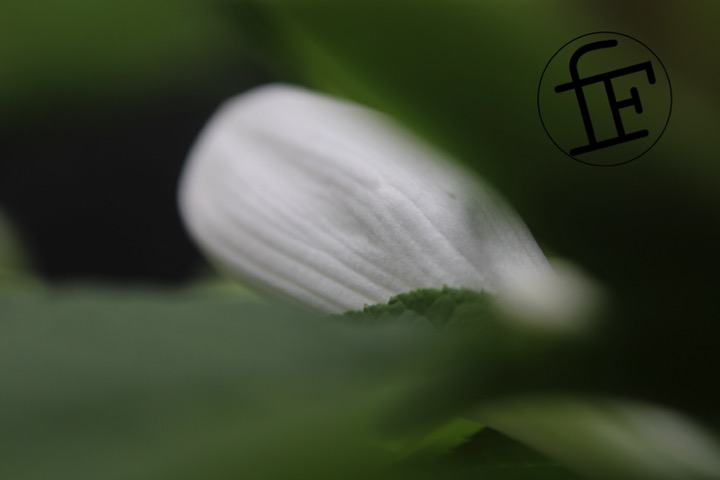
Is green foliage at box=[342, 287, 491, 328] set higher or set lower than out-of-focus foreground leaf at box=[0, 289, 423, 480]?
higher

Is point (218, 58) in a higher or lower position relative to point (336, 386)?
higher

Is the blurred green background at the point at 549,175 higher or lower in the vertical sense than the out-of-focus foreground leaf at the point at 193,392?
higher

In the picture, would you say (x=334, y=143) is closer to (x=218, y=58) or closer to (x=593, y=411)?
(x=593, y=411)

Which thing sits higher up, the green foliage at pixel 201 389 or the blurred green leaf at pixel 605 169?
the blurred green leaf at pixel 605 169

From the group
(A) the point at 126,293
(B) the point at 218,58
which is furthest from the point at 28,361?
(B) the point at 218,58

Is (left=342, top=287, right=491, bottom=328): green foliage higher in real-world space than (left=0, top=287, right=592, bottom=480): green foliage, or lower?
higher

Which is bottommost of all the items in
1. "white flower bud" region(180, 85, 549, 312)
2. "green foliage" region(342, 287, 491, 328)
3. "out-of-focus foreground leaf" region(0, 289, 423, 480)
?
"out-of-focus foreground leaf" region(0, 289, 423, 480)

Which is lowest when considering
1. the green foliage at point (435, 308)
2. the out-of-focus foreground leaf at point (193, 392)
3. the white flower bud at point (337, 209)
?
the out-of-focus foreground leaf at point (193, 392)

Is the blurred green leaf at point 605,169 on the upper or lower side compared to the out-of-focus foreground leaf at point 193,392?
upper
